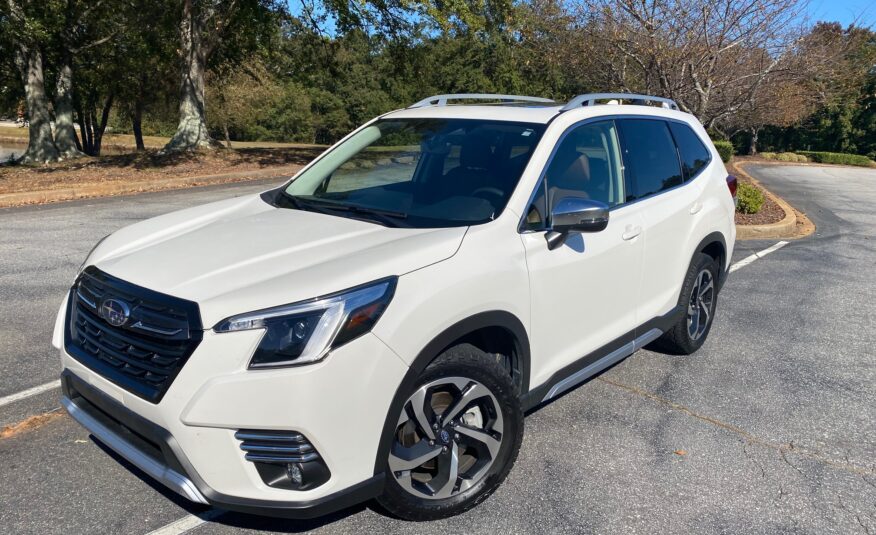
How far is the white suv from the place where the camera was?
2430 millimetres

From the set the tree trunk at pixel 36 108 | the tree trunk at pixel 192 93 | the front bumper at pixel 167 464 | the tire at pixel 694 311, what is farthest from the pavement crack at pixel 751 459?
the tree trunk at pixel 36 108

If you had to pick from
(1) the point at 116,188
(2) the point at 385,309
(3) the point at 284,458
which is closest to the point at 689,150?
(2) the point at 385,309

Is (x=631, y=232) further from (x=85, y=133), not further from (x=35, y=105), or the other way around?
(x=85, y=133)

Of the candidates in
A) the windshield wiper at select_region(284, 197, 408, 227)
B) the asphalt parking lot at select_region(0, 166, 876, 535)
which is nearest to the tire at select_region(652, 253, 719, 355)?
the asphalt parking lot at select_region(0, 166, 876, 535)

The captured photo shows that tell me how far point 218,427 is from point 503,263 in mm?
1389

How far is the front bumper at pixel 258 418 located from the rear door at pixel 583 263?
3.44 ft

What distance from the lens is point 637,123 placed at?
4391mm

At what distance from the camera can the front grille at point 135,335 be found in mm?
2471

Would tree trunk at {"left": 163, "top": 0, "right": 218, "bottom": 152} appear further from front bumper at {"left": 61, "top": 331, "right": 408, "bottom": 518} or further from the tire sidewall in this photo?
front bumper at {"left": 61, "top": 331, "right": 408, "bottom": 518}

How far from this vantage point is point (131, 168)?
1625 centimetres

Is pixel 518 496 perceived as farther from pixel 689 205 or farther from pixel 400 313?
pixel 689 205

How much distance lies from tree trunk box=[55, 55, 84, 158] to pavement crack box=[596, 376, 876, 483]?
66.4ft

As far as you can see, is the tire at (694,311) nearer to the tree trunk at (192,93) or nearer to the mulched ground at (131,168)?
the mulched ground at (131,168)

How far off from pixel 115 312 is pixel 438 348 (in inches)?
50.3
